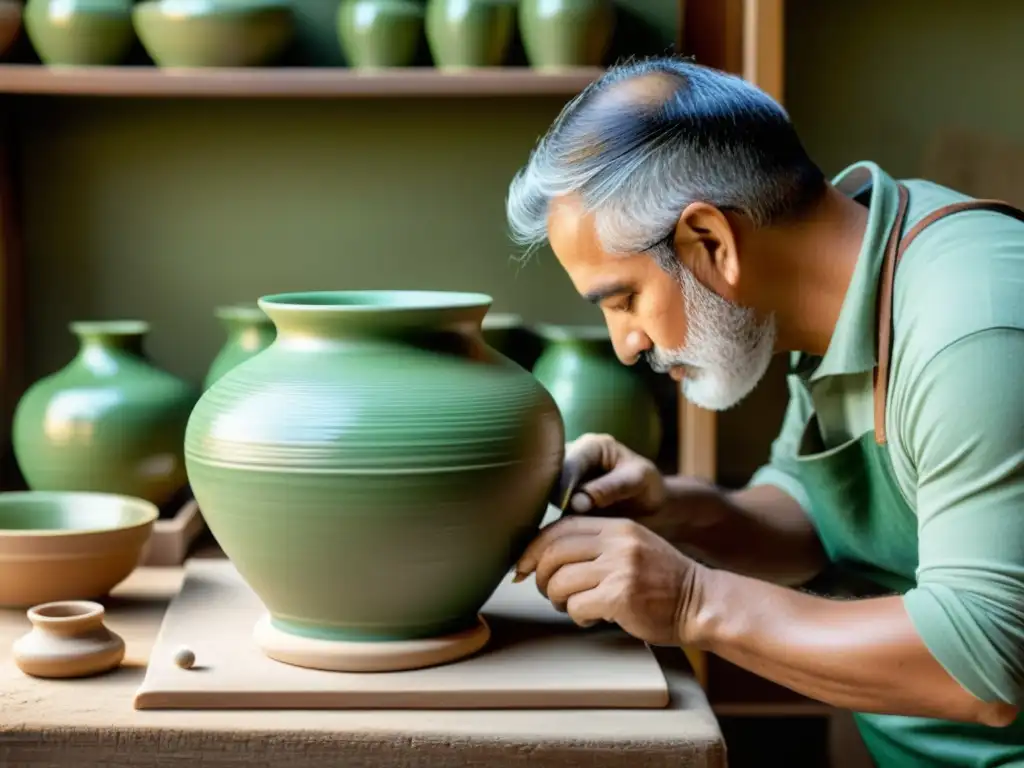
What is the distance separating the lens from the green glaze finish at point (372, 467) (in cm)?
127

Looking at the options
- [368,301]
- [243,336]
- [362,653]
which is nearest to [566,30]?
[243,336]

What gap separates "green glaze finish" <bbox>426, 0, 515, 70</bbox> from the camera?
7.13ft

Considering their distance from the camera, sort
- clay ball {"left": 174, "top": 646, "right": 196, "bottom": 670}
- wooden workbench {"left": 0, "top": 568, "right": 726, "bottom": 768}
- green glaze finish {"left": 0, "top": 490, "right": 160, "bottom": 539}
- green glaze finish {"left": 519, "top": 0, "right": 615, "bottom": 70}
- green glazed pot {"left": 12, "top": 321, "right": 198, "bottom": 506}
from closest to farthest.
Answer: wooden workbench {"left": 0, "top": 568, "right": 726, "bottom": 768} < clay ball {"left": 174, "top": 646, "right": 196, "bottom": 670} < green glaze finish {"left": 0, "top": 490, "right": 160, "bottom": 539} < green glazed pot {"left": 12, "top": 321, "right": 198, "bottom": 506} < green glaze finish {"left": 519, "top": 0, "right": 615, "bottom": 70}

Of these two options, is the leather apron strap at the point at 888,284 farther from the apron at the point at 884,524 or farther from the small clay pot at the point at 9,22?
the small clay pot at the point at 9,22

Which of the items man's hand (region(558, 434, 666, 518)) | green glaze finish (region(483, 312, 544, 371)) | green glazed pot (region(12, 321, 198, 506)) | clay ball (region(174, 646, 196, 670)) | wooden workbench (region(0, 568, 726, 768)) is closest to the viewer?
wooden workbench (region(0, 568, 726, 768))

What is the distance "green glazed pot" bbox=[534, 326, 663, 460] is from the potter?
0.38m

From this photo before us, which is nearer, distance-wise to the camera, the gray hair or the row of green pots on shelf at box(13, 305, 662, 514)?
the gray hair

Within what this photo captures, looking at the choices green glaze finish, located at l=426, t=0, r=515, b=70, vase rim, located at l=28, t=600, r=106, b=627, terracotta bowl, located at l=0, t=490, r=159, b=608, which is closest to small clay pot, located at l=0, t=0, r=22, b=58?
green glaze finish, located at l=426, t=0, r=515, b=70

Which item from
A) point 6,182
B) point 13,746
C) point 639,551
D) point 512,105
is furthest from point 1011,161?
point 13,746

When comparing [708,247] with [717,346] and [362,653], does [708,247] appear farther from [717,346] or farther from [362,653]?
[362,653]

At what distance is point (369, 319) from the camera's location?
1326 mm

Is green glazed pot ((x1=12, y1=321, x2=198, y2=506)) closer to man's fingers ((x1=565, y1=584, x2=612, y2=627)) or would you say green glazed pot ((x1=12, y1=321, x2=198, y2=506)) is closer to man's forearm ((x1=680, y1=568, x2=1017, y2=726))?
man's fingers ((x1=565, y1=584, x2=612, y2=627))

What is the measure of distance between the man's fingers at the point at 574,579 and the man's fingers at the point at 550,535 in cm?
3

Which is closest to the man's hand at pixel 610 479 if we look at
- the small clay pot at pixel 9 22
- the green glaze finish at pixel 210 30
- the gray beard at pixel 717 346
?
the gray beard at pixel 717 346
